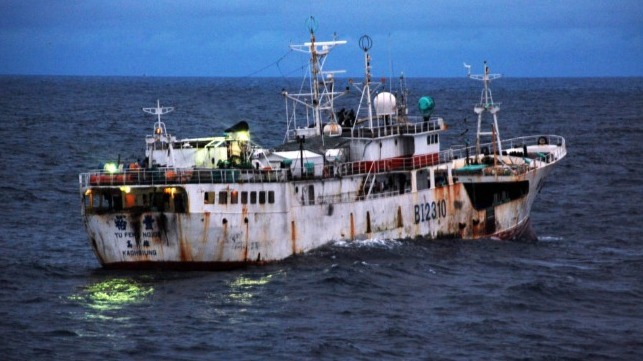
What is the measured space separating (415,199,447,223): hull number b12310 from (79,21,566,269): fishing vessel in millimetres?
51

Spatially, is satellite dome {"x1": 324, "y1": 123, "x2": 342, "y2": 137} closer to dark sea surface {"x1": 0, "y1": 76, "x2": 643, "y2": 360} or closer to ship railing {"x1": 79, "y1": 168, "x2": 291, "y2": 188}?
dark sea surface {"x1": 0, "y1": 76, "x2": 643, "y2": 360}

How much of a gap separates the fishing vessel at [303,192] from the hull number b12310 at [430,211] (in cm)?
5

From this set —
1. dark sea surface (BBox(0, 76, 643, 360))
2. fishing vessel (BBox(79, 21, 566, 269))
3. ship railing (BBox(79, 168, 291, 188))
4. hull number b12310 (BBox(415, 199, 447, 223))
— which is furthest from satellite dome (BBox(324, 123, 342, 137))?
ship railing (BBox(79, 168, 291, 188))

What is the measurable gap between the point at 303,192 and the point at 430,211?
869 cm

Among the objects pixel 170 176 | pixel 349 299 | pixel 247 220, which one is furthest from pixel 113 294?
pixel 349 299

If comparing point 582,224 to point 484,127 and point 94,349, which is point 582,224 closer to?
point 94,349

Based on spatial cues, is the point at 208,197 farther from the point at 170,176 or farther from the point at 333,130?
the point at 333,130

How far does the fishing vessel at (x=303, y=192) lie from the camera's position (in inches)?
2183

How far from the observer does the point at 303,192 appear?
191 ft

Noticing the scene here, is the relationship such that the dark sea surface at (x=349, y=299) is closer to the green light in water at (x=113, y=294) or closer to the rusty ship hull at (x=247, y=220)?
the green light in water at (x=113, y=294)

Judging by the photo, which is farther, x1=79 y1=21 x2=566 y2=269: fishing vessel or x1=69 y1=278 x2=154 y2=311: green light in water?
x1=79 y1=21 x2=566 y2=269: fishing vessel

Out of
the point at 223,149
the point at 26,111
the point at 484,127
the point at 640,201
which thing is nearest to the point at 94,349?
the point at 223,149

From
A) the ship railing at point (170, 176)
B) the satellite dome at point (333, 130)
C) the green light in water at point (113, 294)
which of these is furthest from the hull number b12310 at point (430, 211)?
the green light in water at point (113, 294)

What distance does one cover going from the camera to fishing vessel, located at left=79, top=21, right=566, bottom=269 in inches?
2183
